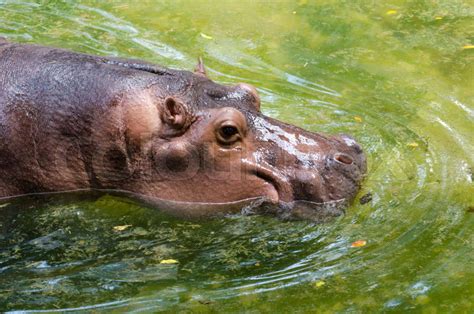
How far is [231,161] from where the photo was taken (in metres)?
5.95

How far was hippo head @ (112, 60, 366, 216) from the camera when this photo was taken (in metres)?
5.89

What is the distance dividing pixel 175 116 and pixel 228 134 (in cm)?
43

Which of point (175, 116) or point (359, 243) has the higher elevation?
point (175, 116)

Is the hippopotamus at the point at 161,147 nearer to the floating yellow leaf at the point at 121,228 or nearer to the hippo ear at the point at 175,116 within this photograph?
the hippo ear at the point at 175,116

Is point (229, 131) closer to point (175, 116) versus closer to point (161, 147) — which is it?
point (175, 116)

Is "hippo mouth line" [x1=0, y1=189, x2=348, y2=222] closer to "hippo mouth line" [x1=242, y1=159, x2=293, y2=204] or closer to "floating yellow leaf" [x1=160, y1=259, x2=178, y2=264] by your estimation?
"hippo mouth line" [x1=242, y1=159, x2=293, y2=204]

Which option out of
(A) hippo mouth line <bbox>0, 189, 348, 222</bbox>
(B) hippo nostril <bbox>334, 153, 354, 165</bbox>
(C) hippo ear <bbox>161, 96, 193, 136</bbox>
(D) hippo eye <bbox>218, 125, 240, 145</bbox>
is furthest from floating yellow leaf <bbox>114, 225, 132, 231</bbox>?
(B) hippo nostril <bbox>334, 153, 354, 165</bbox>

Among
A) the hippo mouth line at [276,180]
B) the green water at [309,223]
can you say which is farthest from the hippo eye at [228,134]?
the green water at [309,223]

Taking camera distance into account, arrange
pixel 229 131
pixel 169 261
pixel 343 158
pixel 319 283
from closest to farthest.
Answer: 1. pixel 319 283
2. pixel 169 261
3. pixel 229 131
4. pixel 343 158

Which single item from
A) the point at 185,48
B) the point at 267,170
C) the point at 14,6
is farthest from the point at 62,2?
the point at 267,170

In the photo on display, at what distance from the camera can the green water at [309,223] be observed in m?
5.10

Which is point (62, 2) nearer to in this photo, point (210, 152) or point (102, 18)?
point (102, 18)

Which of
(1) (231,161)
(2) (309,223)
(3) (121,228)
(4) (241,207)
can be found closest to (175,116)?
(1) (231,161)

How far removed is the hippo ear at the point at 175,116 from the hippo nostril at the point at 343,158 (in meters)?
1.16
